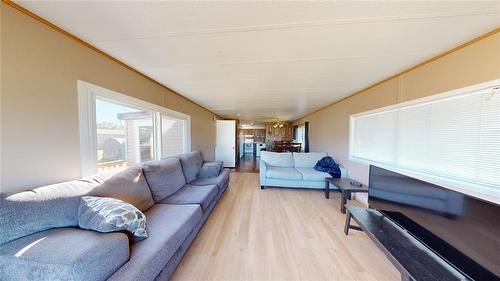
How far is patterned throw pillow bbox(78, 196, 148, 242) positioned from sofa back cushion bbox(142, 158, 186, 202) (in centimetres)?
79

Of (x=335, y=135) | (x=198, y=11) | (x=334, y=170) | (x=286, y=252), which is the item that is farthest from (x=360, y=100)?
(x=198, y=11)

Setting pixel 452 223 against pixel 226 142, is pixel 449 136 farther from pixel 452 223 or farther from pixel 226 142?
pixel 226 142

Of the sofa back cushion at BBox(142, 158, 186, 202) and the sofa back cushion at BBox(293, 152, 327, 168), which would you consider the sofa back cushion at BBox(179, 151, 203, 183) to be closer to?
the sofa back cushion at BBox(142, 158, 186, 202)

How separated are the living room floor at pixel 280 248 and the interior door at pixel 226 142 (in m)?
3.42

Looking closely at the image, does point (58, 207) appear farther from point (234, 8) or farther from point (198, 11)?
point (234, 8)

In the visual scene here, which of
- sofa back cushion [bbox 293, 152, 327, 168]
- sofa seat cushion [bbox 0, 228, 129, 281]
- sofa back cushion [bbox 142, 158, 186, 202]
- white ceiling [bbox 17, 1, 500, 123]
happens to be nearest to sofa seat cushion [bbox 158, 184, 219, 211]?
sofa back cushion [bbox 142, 158, 186, 202]

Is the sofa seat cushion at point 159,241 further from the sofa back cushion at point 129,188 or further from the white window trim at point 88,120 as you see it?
the white window trim at point 88,120

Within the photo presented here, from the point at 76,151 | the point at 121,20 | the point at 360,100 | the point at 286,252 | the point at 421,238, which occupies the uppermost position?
the point at 121,20

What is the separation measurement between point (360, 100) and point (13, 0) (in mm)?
4404

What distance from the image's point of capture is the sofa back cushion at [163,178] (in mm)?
2109

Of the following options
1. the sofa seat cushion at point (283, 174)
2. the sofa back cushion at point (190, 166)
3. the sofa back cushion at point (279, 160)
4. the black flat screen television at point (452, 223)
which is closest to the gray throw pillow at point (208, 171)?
the sofa back cushion at point (190, 166)

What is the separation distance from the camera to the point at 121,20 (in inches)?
50.5

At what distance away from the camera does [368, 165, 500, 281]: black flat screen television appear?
94cm

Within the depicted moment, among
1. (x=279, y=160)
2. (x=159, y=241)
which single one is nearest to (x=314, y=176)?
(x=279, y=160)
